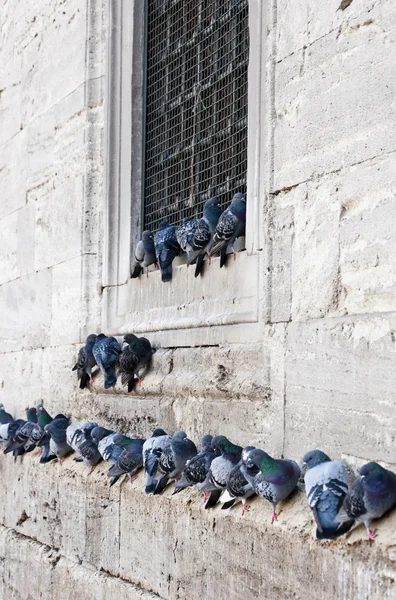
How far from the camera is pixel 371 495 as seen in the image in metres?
3.25

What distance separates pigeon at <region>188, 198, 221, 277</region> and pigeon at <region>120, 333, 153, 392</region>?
1.91 feet

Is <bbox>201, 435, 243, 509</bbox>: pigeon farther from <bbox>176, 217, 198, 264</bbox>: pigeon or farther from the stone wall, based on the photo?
<bbox>176, 217, 198, 264</bbox>: pigeon

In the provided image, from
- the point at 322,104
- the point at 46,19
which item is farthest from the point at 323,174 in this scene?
the point at 46,19

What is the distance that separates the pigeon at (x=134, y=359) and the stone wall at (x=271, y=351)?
0.09 metres

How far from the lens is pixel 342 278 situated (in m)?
3.91

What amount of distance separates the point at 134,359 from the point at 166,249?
1.94 feet

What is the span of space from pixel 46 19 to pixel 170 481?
3620mm

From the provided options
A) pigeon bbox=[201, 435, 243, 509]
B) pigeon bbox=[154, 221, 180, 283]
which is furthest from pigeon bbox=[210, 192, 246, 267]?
pigeon bbox=[201, 435, 243, 509]

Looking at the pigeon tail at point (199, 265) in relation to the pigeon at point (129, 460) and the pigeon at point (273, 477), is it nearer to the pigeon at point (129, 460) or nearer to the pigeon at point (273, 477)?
the pigeon at point (129, 460)

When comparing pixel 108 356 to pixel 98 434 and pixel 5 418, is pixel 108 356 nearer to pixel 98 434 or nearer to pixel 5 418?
pixel 98 434

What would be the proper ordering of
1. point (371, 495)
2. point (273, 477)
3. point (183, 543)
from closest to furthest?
1. point (371, 495)
2. point (273, 477)
3. point (183, 543)

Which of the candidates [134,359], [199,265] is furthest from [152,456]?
[199,265]

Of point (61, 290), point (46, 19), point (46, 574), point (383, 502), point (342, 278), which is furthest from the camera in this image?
point (46, 19)

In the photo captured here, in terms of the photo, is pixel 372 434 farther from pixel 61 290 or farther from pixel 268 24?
pixel 61 290
